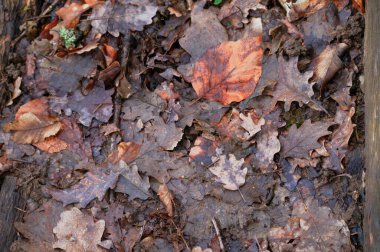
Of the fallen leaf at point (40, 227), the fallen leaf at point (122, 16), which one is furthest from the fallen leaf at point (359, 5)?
the fallen leaf at point (40, 227)

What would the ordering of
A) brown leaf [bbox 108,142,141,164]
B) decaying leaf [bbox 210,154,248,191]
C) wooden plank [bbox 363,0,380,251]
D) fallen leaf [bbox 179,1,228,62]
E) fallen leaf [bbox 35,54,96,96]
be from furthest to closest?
1. fallen leaf [bbox 35,54,96,96]
2. fallen leaf [bbox 179,1,228,62]
3. brown leaf [bbox 108,142,141,164]
4. decaying leaf [bbox 210,154,248,191]
5. wooden plank [bbox 363,0,380,251]

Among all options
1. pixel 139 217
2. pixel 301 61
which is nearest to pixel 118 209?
pixel 139 217

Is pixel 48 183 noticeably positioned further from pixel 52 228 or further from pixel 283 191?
pixel 283 191

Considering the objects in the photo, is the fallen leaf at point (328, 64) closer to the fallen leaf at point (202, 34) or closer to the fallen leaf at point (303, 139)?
the fallen leaf at point (303, 139)

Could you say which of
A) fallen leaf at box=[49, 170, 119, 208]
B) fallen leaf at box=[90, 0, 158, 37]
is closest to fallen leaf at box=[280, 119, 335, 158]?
fallen leaf at box=[49, 170, 119, 208]

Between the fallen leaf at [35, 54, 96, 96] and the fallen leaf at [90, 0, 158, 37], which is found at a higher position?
Answer: the fallen leaf at [90, 0, 158, 37]

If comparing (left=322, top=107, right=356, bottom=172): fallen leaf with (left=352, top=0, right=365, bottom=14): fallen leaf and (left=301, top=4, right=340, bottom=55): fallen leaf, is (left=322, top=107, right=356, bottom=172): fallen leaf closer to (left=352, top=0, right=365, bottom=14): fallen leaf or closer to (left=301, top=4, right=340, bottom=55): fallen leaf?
(left=301, top=4, right=340, bottom=55): fallen leaf
